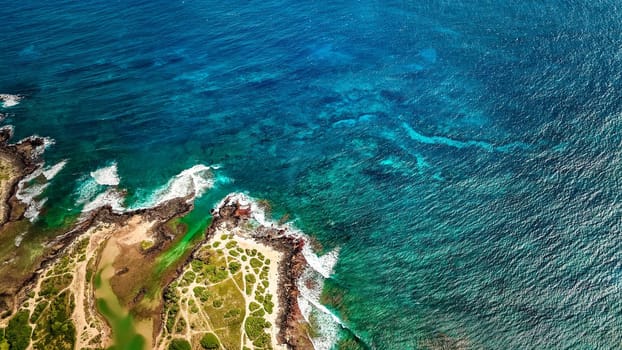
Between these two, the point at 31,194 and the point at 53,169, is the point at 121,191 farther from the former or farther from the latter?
the point at 53,169

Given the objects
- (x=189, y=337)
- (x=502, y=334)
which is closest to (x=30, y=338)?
(x=189, y=337)

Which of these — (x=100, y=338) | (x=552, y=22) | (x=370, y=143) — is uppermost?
(x=552, y=22)

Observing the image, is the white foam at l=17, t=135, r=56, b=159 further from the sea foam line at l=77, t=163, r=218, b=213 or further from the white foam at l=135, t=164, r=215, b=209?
the white foam at l=135, t=164, r=215, b=209

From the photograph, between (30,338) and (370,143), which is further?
(370,143)

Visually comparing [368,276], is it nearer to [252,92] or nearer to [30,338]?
[30,338]

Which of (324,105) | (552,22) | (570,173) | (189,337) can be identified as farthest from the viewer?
(552,22)

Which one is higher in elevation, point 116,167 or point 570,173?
point 570,173

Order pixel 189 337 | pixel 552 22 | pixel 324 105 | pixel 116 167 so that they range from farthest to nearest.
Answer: pixel 552 22 → pixel 324 105 → pixel 116 167 → pixel 189 337
